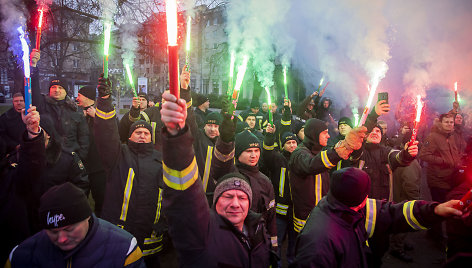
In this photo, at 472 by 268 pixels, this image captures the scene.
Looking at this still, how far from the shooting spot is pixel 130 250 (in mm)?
1995

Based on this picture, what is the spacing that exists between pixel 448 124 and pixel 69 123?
6.34 meters

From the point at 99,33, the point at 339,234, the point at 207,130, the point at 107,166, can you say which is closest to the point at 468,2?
the point at 207,130

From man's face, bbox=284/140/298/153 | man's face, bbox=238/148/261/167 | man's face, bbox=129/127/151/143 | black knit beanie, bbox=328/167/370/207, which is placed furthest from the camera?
man's face, bbox=284/140/298/153

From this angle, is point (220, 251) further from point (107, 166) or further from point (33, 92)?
point (33, 92)

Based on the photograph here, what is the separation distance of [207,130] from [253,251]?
7.93 ft

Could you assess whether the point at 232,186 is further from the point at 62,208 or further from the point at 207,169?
the point at 207,169

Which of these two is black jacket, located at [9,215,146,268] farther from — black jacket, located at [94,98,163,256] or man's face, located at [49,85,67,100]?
man's face, located at [49,85,67,100]

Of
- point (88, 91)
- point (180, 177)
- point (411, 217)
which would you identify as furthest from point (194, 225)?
point (88, 91)

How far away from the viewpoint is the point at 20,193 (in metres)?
2.69

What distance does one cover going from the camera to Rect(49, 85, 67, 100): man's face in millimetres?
4715

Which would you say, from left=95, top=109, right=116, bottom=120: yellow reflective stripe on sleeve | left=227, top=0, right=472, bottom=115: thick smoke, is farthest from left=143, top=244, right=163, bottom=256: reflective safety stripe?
left=227, top=0, right=472, bottom=115: thick smoke

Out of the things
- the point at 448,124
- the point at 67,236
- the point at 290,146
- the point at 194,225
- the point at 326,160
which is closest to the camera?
the point at 194,225

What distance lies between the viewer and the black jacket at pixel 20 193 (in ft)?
8.30

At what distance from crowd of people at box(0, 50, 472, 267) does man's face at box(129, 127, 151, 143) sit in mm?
14
